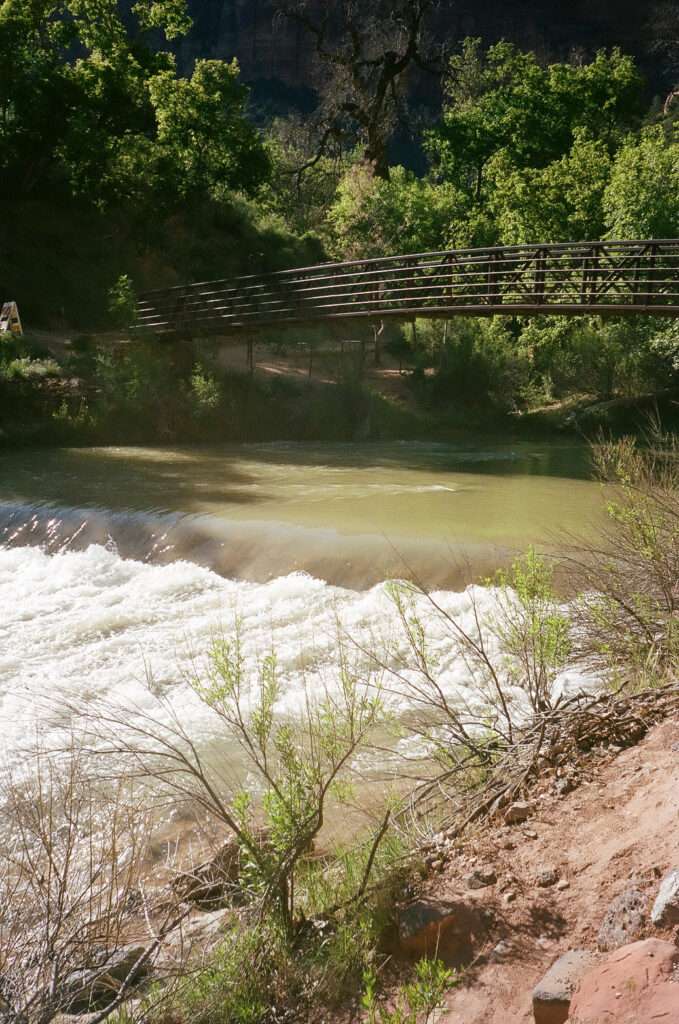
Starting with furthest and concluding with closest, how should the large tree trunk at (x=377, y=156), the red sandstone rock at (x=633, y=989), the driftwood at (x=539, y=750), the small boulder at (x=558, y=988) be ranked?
the large tree trunk at (x=377, y=156)
the driftwood at (x=539, y=750)
the small boulder at (x=558, y=988)
the red sandstone rock at (x=633, y=989)

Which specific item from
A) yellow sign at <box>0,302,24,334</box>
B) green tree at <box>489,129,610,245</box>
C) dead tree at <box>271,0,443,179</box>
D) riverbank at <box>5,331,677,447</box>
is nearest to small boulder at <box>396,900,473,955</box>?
riverbank at <box>5,331,677,447</box>

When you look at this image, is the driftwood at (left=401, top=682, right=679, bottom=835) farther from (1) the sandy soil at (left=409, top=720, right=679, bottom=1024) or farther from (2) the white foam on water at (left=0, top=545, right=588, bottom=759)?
(2) the white foam on water at (left=0, top=545, right=588, bottom=759)

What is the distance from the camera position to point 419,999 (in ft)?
9.96

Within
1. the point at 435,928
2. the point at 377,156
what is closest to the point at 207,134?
the point at 377,156

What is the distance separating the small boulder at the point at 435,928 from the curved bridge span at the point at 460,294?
1472 cm

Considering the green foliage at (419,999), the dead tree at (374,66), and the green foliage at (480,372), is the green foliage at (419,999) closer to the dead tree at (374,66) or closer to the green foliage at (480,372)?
the green foliage at (480,372)

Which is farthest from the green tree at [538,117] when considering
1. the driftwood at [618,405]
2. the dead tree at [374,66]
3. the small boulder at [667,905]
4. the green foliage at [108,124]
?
the small boulder at [667,905]

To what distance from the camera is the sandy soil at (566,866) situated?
130 inches

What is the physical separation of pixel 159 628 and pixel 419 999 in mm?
6713

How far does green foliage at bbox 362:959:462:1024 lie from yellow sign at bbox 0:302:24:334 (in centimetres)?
2239

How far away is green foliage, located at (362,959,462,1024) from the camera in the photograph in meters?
2.99

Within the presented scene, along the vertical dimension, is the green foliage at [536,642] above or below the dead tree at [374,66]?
below

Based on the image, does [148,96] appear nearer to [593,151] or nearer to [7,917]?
[593,151]

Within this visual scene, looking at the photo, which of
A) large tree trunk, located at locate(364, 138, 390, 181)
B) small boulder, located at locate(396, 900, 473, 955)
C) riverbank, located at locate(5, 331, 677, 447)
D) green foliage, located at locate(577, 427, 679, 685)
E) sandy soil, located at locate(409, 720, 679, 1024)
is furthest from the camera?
large tree trunk, located at locate(364, 138, 390, 181)
